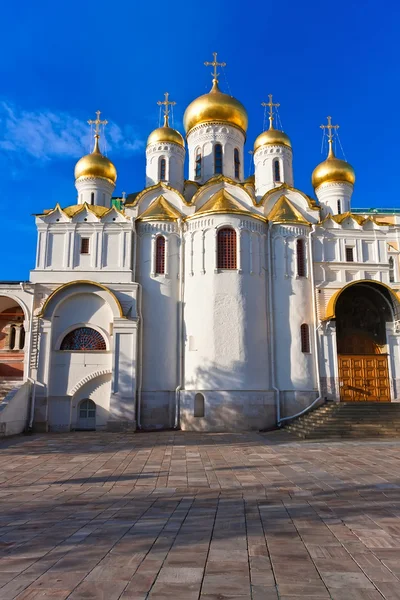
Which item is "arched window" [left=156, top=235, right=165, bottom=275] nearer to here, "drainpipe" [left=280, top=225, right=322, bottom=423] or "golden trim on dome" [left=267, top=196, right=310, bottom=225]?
"golden trim on dome" [left=267, top=196, right=310, bottom=225]

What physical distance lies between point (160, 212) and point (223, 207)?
292 centimetres

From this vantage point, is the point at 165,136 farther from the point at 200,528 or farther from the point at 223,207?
the point at 200,528

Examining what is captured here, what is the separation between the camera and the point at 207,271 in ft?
67.1

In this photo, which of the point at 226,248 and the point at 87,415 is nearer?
the point at 87,415

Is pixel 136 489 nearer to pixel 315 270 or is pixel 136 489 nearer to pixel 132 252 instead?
pixel 132 252

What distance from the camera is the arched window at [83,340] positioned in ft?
65.2

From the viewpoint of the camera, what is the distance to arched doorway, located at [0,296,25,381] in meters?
22.2

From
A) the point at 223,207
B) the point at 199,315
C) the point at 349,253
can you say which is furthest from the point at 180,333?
the point at 349,253

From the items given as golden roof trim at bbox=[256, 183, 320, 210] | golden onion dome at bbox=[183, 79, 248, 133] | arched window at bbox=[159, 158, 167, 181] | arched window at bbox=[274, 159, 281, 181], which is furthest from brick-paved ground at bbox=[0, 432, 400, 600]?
golden onion dome at bbox=[183, 79, 248, 133]

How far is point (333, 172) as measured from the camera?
24.6m

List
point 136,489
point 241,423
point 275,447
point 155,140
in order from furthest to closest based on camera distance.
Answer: point 155,140 < point 241,423 < point 275,447 < point 136,489

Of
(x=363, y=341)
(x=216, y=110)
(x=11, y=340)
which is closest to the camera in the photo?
(x=363, y=341)

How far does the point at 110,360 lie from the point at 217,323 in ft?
14.9

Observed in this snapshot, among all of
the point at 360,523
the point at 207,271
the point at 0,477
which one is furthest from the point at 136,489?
the point at 207,271
